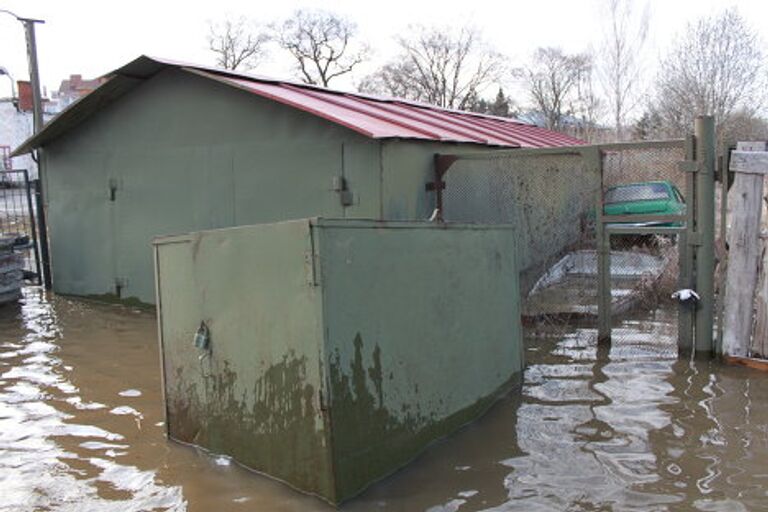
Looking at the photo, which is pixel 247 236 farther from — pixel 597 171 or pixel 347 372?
pixel 597 171

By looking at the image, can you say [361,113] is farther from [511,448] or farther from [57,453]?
[57,453]

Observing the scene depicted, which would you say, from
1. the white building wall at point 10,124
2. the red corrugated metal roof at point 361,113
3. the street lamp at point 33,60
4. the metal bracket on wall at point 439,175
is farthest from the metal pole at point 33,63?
the white building wall at point 10,124

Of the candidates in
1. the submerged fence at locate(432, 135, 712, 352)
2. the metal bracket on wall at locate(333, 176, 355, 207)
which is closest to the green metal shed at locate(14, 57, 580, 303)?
the metal bracket on wall at locate(333, 176, 355, 207)

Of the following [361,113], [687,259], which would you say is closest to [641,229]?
[687,259]

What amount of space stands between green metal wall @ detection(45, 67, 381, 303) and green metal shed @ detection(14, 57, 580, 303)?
0.05 ft

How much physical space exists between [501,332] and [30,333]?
19.0ft

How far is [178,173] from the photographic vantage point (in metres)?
9.21

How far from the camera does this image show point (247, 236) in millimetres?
3895

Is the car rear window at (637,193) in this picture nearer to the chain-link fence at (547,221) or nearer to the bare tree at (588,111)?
the chain-link fence at (547,221)

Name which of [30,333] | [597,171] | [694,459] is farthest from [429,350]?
[30,333]

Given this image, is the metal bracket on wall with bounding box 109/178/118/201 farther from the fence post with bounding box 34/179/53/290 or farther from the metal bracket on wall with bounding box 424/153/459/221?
the metal bracket on wall with bounding box 424/153/459/221

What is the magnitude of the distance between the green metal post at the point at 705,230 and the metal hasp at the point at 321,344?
2.47m

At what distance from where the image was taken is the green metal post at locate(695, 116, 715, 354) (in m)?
6.20

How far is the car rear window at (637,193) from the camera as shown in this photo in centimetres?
725
